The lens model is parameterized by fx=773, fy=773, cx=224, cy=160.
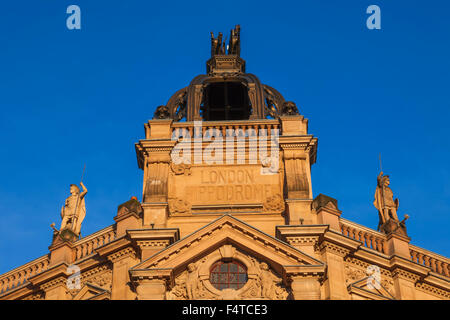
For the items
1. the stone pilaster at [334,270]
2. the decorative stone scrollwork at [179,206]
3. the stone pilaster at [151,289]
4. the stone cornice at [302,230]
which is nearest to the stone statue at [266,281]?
the stone cornice at [302,230]

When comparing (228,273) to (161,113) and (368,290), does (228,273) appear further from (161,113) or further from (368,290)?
(161,113)

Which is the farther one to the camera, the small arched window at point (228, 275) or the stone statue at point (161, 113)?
the stone statue at point (161, 113)

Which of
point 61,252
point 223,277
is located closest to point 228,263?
point 223,277

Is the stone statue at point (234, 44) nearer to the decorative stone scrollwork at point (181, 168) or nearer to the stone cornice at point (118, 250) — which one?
the decorative stone scrollwork at point (181, 168)

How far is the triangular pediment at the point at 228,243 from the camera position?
26047 mm

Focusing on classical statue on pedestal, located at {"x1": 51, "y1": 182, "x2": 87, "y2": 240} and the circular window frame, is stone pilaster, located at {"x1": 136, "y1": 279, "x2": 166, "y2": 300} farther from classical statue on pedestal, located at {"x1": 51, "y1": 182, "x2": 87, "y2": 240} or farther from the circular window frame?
classical statue on pedestal, located at {"x1": 51, "y1": 182, "x2": 87, "y2": 240}

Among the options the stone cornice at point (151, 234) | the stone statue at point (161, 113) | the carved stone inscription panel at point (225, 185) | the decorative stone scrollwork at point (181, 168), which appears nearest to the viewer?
the stone cornice at point (151, 234)

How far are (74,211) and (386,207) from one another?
11939mm

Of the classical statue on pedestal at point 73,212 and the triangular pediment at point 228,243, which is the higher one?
the classical statue on pedestal at point 73,212

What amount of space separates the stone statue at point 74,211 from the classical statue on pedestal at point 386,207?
37.3 feet

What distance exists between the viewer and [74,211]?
2975 cm
